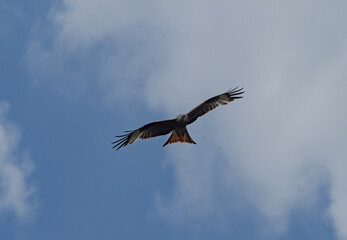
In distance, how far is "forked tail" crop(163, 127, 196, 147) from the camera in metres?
18.8

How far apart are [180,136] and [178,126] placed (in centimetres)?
47

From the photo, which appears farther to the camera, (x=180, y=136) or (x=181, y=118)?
(x=180, y=136)

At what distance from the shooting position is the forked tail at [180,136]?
18844 mm

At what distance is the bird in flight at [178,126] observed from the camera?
1855cm

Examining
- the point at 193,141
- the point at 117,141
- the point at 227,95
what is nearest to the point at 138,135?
the point at 117,141

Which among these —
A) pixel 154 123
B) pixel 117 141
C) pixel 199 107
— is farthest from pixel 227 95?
pixel 117 141

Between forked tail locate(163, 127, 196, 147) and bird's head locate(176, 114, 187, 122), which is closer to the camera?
bird's head locate(176, 114, 187, 122)

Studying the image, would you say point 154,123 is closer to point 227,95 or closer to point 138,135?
point 138,135

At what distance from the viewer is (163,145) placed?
18.7 metres

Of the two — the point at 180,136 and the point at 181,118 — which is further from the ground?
the point at 181,118

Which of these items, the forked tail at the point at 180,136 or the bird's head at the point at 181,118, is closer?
the bird's head at the point at 181,118

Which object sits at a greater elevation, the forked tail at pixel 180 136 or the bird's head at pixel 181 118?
the bird's head at pixel 181 118

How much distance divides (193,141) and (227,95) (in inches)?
93.8

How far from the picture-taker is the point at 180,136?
18.9 meters
